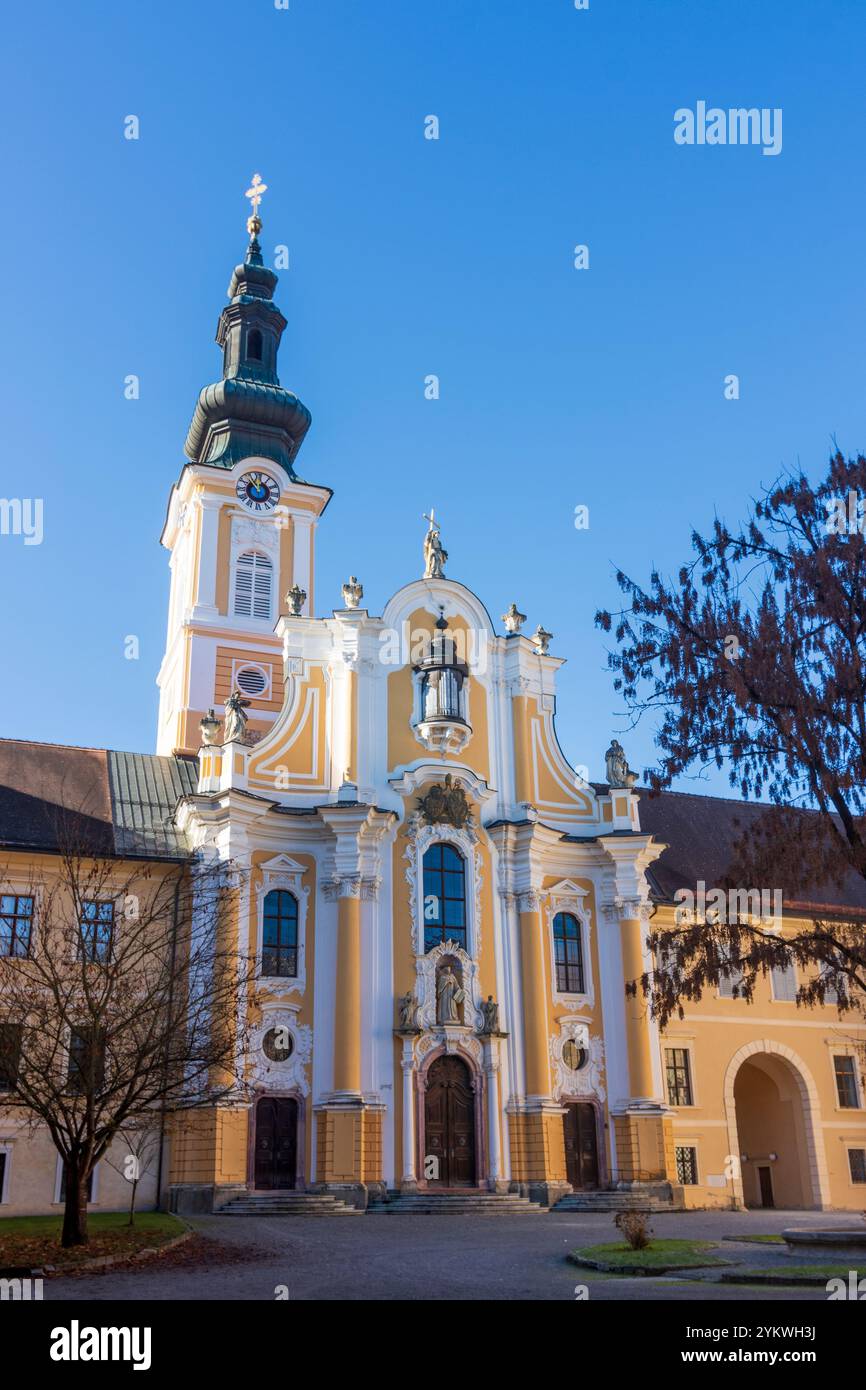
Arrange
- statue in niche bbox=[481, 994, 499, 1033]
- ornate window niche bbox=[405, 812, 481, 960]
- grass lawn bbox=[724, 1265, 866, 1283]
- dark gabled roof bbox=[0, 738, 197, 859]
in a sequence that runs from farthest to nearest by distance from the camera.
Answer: ornate window niche bbox=[405, 812, 481, 960] < statue in niche bbox=[481, 994, 499, 1033] < dark gabled roof bbox=[0, 738, 197, 859] < grass lawn bbox=[724, 1265, 866, 1283]

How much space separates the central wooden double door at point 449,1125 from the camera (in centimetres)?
3117

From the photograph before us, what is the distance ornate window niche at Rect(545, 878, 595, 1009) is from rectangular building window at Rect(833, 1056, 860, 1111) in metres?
8.98

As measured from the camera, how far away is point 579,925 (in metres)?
35.1

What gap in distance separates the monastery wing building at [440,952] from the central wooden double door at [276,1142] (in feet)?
0.17

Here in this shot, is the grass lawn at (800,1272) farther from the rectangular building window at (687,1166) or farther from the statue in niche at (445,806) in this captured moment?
the rectangular building window at (687,1166)

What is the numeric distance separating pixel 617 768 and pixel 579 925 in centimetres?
467

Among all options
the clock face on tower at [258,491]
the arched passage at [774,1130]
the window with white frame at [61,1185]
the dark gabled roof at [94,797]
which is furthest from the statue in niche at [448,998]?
the clock face on tower at [258,491]

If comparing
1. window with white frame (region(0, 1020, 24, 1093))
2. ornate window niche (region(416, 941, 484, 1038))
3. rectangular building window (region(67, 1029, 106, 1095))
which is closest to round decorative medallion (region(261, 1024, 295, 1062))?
ornate window niche (region(416, 941, 484, 1038))

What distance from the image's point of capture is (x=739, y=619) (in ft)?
59.6

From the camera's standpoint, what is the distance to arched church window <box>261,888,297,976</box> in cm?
3139

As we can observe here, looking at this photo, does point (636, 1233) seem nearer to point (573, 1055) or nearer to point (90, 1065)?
point (90, 1065)

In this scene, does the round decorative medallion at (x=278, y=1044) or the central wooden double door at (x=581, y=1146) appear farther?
the central wooden double door at (x=581, y=1146)

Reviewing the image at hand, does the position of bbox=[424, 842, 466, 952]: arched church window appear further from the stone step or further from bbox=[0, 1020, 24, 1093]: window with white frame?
bbox=[0, 1020, 24, 1093]: window with white frame
